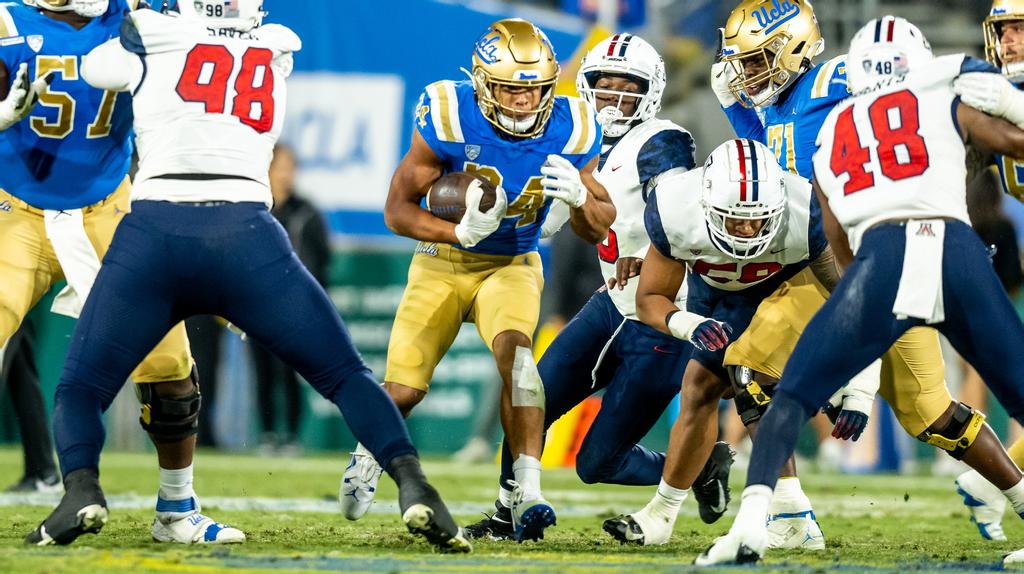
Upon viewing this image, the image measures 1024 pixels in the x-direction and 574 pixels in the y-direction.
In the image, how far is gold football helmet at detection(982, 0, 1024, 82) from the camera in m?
5.61

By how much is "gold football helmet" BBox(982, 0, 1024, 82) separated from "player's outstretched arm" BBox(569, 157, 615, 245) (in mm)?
1592

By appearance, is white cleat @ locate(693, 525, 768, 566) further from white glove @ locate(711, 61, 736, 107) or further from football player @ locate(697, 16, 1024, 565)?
white glove @ locate(711, 61, 736, 107)

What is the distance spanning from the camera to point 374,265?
35.7 ft

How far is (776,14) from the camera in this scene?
19.9 ft

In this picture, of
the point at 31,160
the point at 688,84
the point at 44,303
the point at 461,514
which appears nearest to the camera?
the point at 31,160

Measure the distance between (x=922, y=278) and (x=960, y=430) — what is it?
1.31 metres

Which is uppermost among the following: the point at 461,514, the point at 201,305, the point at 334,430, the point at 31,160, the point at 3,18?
the point at 3,18

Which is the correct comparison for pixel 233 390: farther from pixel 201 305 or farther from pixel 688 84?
pixel 201 305

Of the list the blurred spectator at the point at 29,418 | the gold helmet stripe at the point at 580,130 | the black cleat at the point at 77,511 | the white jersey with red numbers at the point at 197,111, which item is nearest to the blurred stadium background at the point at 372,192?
the blurred spectator at the point at 29,418

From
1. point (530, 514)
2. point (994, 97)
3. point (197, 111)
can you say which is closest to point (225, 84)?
point (197, 111)

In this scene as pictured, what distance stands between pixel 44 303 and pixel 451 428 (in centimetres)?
306

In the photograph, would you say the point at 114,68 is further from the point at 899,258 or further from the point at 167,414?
the point at 899,258

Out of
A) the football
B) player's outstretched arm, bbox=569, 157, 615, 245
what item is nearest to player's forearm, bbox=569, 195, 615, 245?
player's outstretched arm, bbox=569, 157, 615, 245

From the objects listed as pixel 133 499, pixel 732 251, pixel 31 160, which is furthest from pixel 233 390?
pixel 732 251
